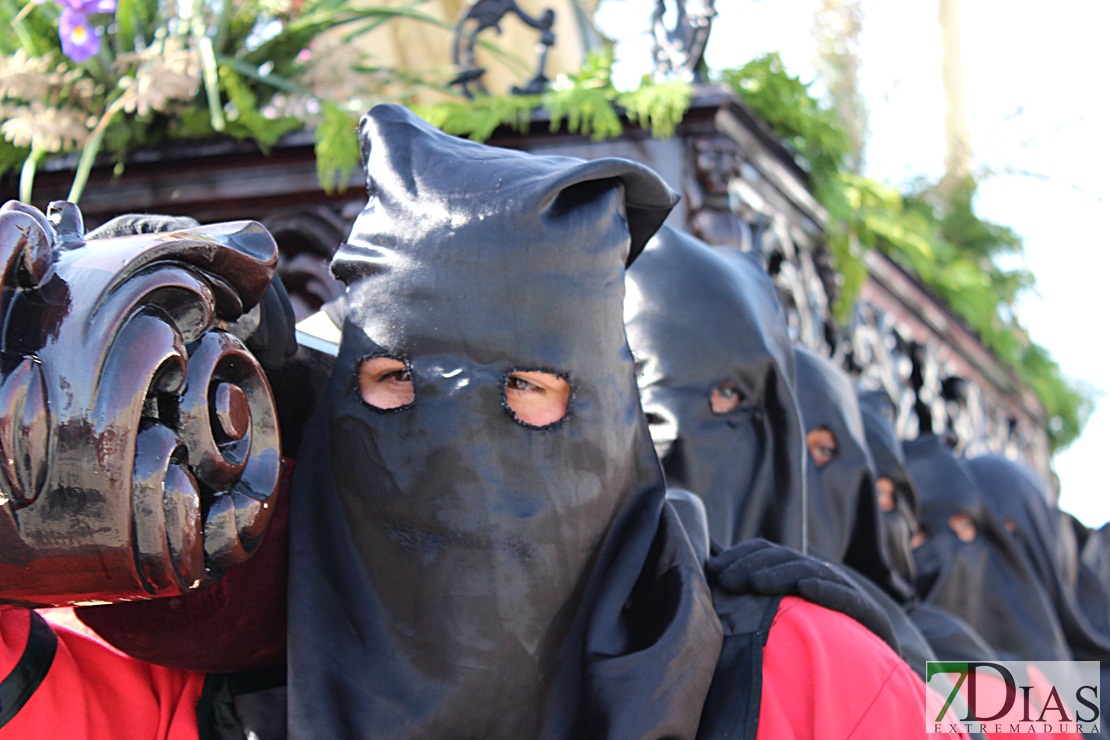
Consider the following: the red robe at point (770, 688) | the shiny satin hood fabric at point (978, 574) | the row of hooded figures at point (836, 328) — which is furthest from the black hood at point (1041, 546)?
the red robe at point (770, 688)

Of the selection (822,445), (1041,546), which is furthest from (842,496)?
(1041,546)

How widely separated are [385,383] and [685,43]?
8.92ft

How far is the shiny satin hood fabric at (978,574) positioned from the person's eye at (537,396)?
3482mm

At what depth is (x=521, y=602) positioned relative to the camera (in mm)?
2188

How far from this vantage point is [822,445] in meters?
4.30

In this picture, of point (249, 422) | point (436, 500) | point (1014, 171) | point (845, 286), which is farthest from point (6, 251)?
point (1014, 171)

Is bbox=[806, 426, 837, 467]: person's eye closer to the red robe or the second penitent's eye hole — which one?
the red robe

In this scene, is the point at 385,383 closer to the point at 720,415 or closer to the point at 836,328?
the point at 720,415

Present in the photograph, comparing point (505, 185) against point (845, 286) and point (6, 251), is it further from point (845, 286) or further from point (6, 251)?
point (845, 286)

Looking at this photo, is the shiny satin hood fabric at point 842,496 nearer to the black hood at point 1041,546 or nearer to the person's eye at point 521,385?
the black hood at point 1041,546

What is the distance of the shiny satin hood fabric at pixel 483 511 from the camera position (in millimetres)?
2168

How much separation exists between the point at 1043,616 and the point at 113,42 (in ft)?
12.7

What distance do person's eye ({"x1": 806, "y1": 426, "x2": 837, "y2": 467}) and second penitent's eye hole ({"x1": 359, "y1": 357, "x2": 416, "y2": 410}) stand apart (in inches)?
89.2

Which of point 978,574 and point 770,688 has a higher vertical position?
point 770,688
